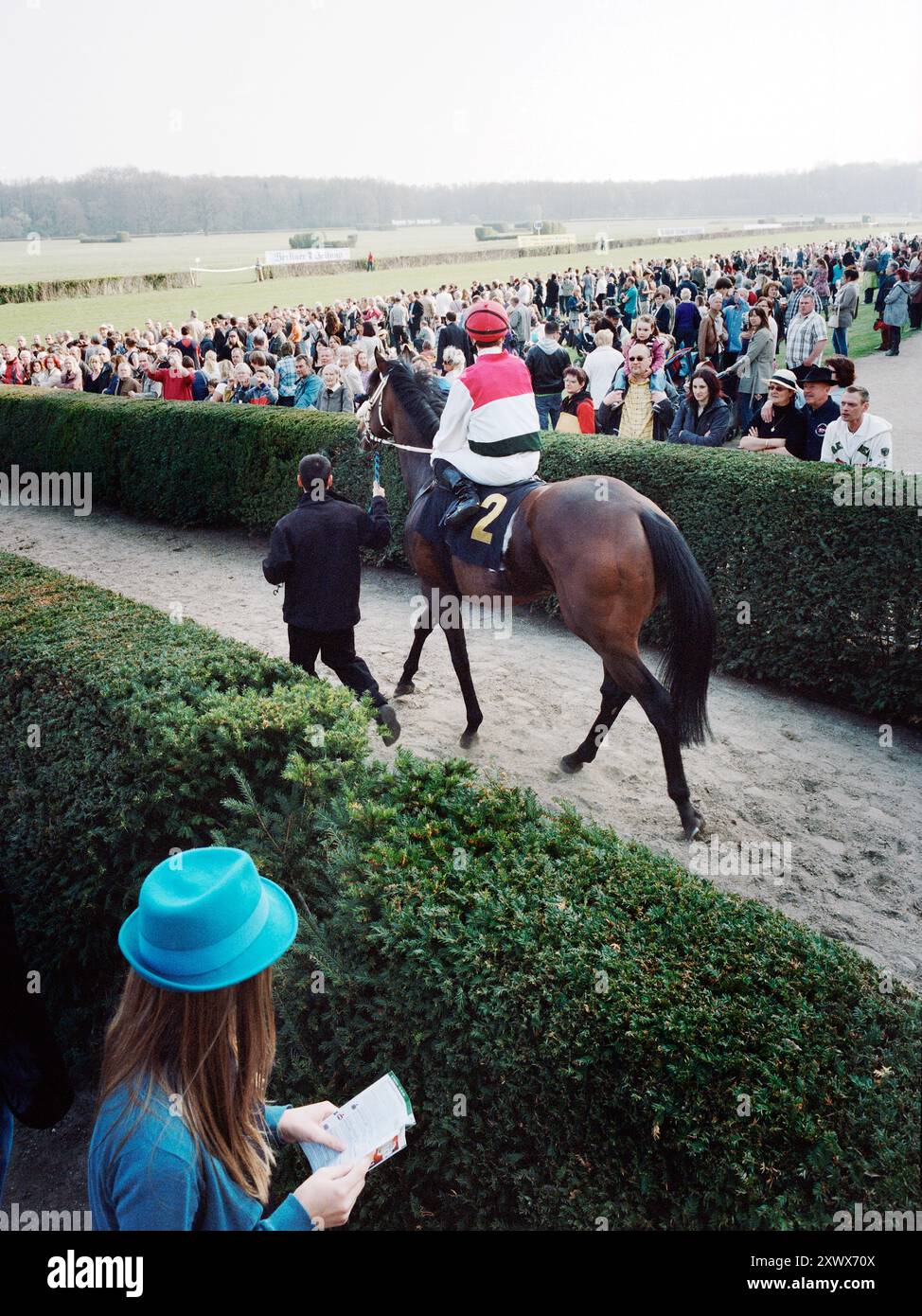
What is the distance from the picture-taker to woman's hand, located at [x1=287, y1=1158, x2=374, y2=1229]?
1859 millimetres

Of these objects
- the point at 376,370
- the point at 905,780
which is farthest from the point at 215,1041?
the point at 376,370

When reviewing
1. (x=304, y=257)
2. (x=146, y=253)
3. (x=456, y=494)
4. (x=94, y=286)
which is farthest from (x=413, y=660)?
(x=146, y=253)

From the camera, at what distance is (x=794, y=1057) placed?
2.16 meters

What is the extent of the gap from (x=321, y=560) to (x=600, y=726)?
1.99 metres

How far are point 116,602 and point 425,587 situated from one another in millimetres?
2227

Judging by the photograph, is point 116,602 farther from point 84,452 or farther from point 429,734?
point 84,452

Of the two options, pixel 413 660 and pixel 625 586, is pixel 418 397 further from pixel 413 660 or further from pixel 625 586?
pixel 625 586

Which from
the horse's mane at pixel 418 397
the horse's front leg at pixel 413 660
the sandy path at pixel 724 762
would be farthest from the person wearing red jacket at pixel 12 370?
the horse's front leg at pixel 413 660

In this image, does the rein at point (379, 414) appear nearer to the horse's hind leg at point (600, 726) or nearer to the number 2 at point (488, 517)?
the number 2 at point (488, 517)

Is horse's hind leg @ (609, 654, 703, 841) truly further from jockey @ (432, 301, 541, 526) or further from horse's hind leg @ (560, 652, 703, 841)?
jockey @ (432, 301, 541, 526)

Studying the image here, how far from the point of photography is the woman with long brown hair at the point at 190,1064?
1.63 metres

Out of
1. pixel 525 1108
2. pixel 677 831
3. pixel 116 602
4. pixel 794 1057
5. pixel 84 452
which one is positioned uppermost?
pixel 84 452

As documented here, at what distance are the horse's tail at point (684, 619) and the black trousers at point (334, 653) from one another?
1.86 m

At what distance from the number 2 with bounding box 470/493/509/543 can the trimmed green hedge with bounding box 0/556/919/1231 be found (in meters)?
2.09
